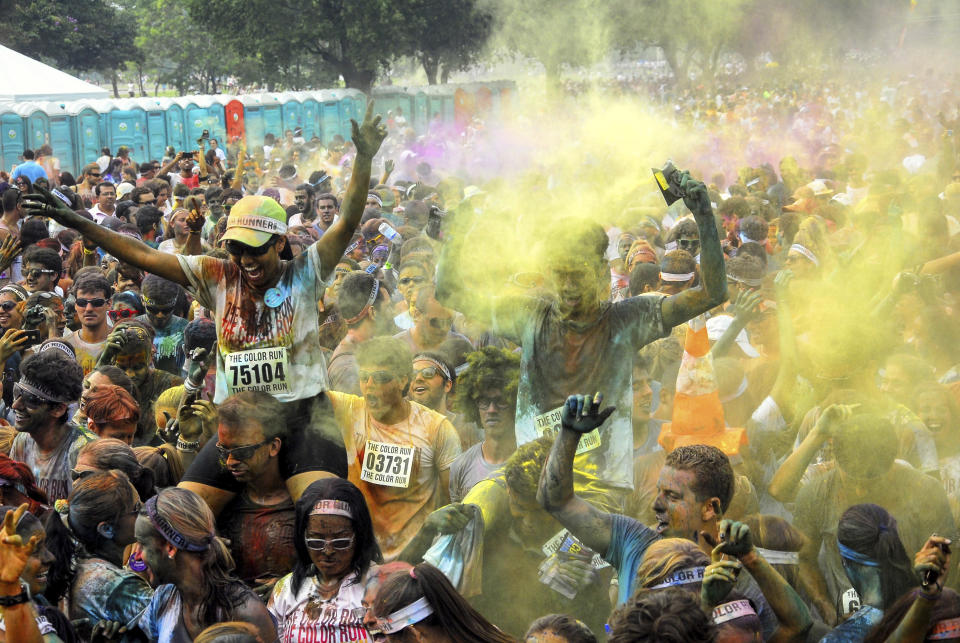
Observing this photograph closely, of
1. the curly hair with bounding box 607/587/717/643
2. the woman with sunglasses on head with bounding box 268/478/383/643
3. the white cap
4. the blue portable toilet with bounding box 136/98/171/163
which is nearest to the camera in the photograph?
the curly hair with bounding box 607/587/717/643

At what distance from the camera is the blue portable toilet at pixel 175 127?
25.2 m

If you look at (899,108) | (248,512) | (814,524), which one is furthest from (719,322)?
(899,108)

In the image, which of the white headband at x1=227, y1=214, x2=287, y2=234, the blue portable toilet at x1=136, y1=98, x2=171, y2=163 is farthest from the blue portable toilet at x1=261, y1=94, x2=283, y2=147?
the white headband at x1=227, y1=214, x2=287, y2=234

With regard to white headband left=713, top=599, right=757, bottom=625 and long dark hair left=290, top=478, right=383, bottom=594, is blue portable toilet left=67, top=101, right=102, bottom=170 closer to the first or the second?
long dark hair left=290, top=478, right=383, bottom=594

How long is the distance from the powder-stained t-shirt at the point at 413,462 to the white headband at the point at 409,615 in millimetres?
1499

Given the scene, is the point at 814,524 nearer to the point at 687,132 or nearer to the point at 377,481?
the point at 377,481

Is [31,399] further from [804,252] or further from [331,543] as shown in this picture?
[804,252]

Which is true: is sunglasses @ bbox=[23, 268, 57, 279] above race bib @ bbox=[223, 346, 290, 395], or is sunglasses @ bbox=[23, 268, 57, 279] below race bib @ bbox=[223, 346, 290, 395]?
below

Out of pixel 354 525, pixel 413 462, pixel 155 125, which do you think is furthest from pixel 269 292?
pixel 155 125

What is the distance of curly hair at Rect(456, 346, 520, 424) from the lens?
15.5ft

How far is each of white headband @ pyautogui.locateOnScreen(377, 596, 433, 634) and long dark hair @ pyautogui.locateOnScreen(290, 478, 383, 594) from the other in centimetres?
47

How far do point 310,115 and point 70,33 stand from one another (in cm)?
1729

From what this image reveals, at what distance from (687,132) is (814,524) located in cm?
1280

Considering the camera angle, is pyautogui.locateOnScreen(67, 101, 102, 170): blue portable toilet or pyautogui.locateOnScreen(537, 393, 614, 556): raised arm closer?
pyautogui.locateOnScreen(537, 393, 614, 556): raised arm
